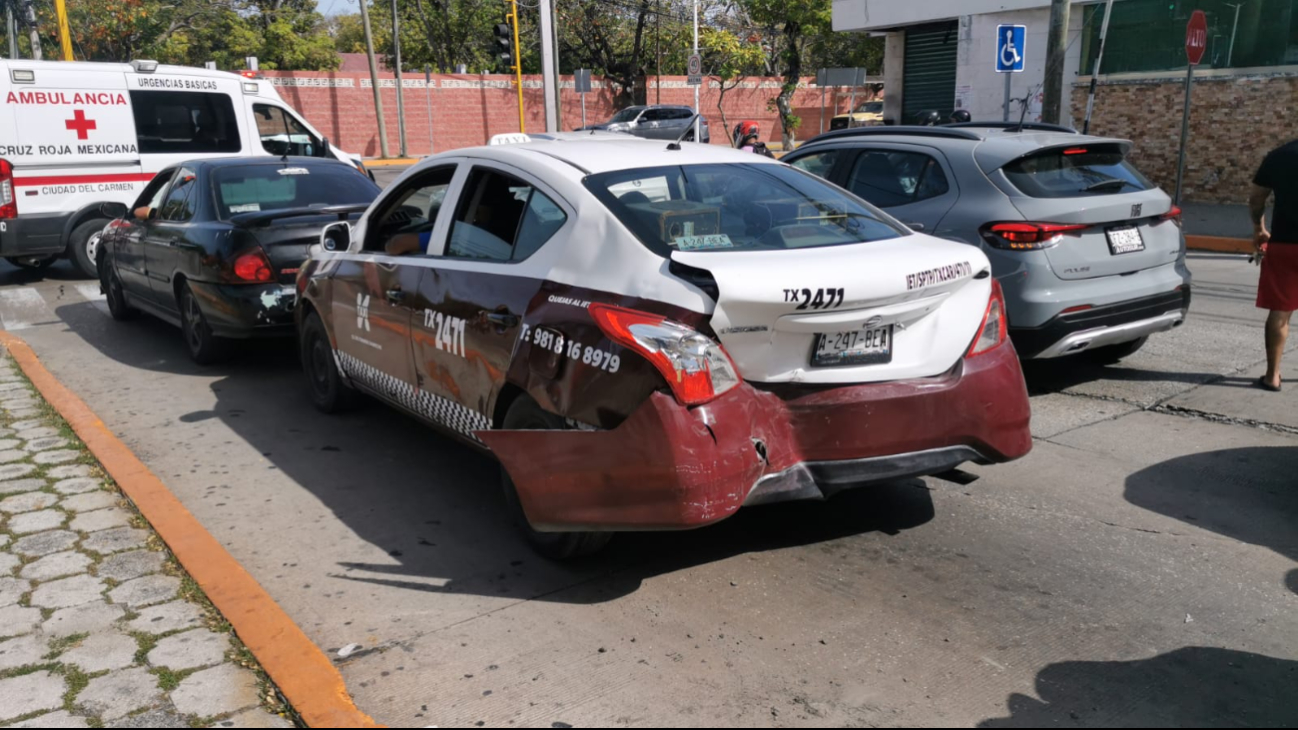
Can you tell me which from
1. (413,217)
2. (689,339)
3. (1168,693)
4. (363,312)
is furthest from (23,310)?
(1168,693)

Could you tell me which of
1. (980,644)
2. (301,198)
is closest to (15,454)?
(301,198)

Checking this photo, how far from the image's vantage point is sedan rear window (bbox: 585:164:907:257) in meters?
4.15

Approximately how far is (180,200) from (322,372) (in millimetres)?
2806

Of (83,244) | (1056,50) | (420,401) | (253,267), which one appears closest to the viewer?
(420,401)

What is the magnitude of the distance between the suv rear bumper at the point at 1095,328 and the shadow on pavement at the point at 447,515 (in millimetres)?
1726

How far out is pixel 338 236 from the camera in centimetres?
610

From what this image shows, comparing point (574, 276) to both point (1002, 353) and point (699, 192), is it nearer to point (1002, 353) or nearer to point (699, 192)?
point (699, 192)

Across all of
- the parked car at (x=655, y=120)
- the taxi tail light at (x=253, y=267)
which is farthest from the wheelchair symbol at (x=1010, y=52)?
the parked car at (x=655, y=120)

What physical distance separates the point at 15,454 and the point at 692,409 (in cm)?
436

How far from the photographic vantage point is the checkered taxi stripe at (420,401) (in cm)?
471

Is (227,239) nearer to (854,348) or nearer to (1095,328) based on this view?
(854,348)

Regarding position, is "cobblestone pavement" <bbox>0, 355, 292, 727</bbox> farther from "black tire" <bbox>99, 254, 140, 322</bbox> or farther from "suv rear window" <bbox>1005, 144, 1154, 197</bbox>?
"suv rear window" <bbox>1005, 144, 1154, 197</bbox>

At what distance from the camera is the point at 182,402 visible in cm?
717

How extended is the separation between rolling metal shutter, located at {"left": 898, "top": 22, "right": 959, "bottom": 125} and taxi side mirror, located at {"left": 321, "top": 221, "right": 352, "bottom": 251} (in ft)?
59.8
